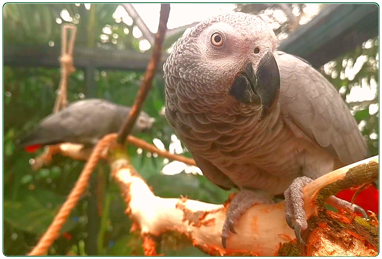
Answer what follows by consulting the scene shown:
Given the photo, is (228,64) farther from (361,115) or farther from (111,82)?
(111,82)

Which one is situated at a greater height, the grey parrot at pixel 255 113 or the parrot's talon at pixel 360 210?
the grey parrot at pixel 255 113

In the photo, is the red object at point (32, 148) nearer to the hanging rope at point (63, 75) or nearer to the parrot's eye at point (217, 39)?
the hanging rope at point (63, 75)

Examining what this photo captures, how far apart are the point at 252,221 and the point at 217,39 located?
0.42 metres

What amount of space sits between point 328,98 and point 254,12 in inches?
10.7

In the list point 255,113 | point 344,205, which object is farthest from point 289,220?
point 255,113

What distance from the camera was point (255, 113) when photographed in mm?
652

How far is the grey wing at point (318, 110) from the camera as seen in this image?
2.32ft

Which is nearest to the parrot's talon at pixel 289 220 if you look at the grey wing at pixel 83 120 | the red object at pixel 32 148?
the grey wing at pixel 83 120

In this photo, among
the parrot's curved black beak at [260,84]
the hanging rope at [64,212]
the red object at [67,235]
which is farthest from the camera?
the red object at [67,235]

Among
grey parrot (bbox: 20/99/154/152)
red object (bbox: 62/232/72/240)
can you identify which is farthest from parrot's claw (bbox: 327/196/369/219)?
grey parrot (bbox: 20/99/154/152)

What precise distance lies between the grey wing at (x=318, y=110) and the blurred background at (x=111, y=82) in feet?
0.10

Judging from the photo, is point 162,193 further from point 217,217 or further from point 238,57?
point 238,57

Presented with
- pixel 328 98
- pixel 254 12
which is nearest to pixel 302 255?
pixel 328 98

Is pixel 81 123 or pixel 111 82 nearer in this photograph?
pixel 111 82
